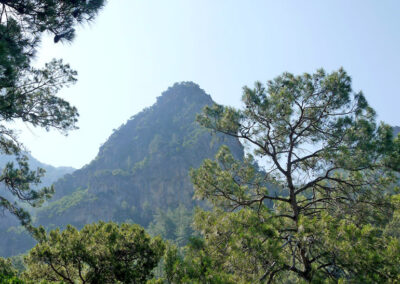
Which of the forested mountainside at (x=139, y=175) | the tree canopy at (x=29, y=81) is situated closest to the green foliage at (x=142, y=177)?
the forested mountainside at (x=139, y=175)

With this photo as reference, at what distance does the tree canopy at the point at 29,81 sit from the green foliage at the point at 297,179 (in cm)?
307

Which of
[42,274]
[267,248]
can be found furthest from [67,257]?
[267,248]

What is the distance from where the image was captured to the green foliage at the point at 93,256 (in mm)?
5227

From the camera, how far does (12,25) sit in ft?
16.2

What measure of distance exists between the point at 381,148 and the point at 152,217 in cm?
7159

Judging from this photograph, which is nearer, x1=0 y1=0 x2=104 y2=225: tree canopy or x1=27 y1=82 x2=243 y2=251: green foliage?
x1=0 y1=0 x2=104 y2=225: tree canopy

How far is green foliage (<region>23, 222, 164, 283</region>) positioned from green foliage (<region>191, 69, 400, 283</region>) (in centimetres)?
149

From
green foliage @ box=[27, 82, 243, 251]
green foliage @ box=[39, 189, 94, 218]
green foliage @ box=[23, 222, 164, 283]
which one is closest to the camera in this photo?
green foliage @ box=[23, 222, 164, 283]

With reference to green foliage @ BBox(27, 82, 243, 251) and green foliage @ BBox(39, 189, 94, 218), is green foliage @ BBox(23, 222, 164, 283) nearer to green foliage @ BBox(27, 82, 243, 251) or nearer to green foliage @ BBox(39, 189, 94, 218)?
green foliage @ BBox(27, 82, 243, 251)

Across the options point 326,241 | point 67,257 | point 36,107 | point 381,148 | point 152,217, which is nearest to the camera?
point 326,241

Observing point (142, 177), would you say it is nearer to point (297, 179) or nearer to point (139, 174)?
point (139, 174)

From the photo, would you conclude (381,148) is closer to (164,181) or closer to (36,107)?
(36,107)

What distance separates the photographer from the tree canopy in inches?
189

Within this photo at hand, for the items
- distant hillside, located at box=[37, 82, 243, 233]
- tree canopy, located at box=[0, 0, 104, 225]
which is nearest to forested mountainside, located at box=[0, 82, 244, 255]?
distant hillside, located at box=[37, 82, 243, 233]
